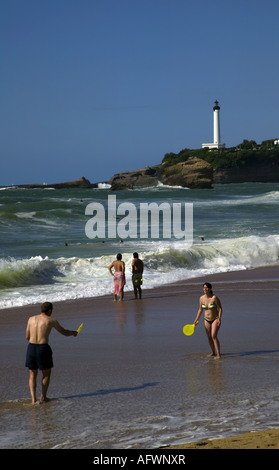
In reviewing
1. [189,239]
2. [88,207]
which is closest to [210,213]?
[88,207]

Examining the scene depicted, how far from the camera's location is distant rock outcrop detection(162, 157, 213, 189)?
112m

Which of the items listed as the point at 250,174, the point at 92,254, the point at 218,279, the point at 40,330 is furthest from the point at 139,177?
the point at 40,330

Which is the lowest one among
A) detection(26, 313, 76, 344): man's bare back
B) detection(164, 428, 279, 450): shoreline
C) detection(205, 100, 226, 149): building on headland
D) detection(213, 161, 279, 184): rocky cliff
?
detection(164, 428, 279, 450): shoreline

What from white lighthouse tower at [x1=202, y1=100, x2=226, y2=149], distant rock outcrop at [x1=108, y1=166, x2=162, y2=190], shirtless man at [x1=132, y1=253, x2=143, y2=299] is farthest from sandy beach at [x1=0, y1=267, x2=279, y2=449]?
white lighthouse tower at [x1=202, y1=100, x2=226, y2=149]

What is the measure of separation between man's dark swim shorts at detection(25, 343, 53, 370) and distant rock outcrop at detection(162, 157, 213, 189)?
104844mm

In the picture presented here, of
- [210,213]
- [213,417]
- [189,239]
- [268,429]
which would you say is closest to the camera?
[268,429]

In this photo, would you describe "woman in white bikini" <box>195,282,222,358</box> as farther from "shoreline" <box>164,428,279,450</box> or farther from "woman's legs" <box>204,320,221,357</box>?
"shoreline" <box>164,428,279,450</box>

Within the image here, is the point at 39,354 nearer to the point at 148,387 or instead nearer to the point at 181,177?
the point at 148,387

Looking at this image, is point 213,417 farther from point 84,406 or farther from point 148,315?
point 148,315

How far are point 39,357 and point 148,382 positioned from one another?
1.58 metres

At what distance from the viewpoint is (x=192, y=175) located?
113 meters
